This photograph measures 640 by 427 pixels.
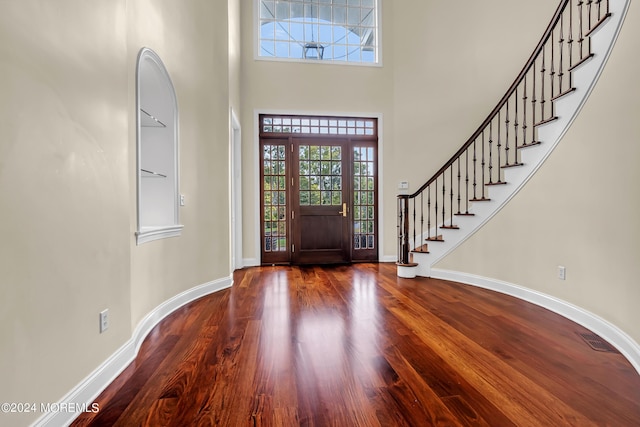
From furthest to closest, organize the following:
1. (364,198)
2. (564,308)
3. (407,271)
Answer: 1. (364,198)
2. (407,271)
3. (564,308)

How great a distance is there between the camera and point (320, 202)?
554 cm

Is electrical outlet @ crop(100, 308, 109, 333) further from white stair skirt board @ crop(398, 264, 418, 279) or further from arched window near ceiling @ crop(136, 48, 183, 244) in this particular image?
white stair skirt board @ crop(398, 264, 418, 279)

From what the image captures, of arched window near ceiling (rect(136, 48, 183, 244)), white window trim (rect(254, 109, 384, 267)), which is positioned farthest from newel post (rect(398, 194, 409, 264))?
arched window near ceiling (rect(136, 48, 183, 244))

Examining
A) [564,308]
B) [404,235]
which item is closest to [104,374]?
[564,308]

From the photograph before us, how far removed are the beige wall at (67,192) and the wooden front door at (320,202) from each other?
Answer: 118 inches

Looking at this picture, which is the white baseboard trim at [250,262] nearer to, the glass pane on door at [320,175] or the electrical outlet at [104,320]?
the glass pane on door at [320,175]

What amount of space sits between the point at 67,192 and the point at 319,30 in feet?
17.6

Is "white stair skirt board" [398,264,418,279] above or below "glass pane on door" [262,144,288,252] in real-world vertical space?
below

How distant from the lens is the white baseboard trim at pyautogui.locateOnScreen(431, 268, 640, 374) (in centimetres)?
201

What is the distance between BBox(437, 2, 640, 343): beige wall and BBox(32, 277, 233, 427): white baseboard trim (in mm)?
3144

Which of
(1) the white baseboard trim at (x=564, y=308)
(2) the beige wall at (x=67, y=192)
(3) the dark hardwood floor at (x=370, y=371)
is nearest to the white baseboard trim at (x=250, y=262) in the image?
(3) the dark hardwood floor at (x=370, y=371)

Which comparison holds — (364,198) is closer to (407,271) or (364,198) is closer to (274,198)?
(274,198)

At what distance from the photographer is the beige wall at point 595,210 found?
2.05m

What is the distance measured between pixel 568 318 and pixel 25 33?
3.89m
